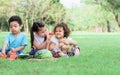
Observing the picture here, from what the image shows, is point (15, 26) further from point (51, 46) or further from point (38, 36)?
point (51, 46)

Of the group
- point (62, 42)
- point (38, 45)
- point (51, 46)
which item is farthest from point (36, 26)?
point (62, 42)

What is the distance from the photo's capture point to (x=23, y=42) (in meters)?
7.99

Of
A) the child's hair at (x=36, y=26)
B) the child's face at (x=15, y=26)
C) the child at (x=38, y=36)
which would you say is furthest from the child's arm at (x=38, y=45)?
the child's face at (x=15, y=26)

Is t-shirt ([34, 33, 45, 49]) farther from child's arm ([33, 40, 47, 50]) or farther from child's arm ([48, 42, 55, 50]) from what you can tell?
child's arm ([48, 42, 55, 50])

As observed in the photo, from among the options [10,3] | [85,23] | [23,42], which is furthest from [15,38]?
[85,23]

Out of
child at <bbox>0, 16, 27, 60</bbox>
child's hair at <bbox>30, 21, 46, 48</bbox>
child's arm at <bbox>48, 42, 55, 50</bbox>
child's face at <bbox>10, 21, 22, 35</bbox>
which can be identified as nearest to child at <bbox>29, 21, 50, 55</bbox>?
child's hair at <bbox>30, 21, 46, 48</bbox>

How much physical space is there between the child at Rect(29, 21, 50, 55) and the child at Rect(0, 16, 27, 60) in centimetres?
22

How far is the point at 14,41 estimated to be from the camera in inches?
316

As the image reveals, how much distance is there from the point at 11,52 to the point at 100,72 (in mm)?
2978

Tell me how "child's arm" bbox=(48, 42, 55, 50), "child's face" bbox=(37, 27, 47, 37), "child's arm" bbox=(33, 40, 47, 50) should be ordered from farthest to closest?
"child's face" bbox=(37, 27, 47, 37), "child's arm" bbox=(48, 42, 55, 50), "child's arm" bbox=(33, 40, 47, 50)

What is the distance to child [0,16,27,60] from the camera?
25.6 feet

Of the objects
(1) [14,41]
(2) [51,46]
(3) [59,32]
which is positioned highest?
(3) [59,32]

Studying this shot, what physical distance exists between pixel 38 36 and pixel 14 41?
54 cm

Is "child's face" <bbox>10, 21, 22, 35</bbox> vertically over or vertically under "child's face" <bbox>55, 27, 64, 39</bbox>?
over
